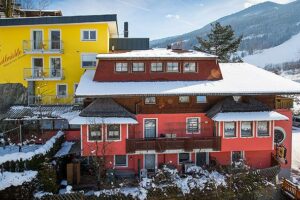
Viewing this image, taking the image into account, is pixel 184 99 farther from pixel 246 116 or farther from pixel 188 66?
pixel 246 116

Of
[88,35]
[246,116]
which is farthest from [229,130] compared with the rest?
[88,35]

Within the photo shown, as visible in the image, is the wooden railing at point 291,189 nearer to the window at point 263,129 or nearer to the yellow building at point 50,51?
the window at point 263,129

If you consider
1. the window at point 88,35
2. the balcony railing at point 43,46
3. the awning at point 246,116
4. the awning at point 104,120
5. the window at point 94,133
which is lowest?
the window at point 94,133

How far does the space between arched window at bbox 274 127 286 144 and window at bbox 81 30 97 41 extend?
20.9 meters

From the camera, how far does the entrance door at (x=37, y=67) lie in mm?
39125

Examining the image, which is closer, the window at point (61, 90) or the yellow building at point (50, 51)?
the yellow building at point (50, 51)

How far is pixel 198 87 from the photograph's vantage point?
1249 inches

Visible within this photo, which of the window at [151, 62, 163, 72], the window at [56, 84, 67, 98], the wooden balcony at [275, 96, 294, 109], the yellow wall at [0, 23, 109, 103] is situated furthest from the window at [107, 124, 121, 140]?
the wooden balcony at [275, 96, 294, 109]

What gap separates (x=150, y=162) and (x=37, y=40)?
61.3ft

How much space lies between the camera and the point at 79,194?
24953 mm

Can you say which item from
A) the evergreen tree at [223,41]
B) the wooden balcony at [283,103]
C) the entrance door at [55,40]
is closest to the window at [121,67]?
the entrance door at [55,40]

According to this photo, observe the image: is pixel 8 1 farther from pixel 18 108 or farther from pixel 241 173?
pixel 241 173

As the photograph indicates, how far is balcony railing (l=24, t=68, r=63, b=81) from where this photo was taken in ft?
127

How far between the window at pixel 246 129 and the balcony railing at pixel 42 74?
64.6ft
